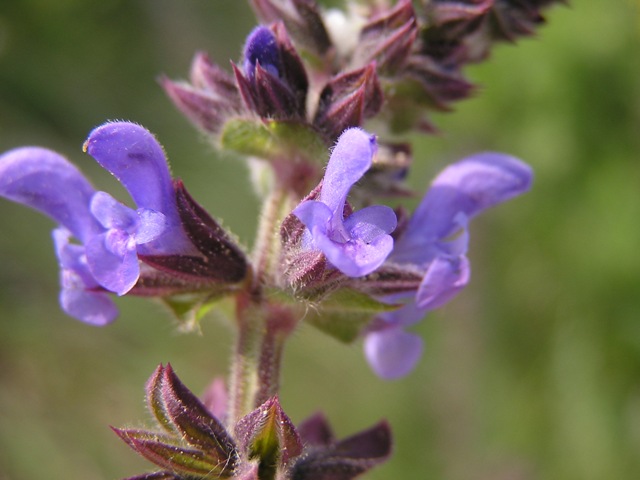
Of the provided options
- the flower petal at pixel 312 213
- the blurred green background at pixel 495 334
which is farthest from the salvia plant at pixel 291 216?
the blurred green background at pixel 495 334

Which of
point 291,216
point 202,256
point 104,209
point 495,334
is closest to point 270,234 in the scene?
point 202,256

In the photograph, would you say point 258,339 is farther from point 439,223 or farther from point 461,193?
point 461,193

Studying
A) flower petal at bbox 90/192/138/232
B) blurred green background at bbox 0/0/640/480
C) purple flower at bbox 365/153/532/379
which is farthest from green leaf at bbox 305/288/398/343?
blurred green background at bbox 0/0/640/480

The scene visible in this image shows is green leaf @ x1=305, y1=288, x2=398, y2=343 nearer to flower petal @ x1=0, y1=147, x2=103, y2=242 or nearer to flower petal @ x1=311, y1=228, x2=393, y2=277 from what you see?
flower petal @ x1=311, y1=228, x2=393, y2=277

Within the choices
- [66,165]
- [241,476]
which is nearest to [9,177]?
[66,165]

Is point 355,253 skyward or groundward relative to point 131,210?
groundward

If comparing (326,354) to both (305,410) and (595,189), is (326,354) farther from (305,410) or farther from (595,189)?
(595,189)

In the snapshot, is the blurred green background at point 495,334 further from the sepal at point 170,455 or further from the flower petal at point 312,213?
the sepal at point 170,455
